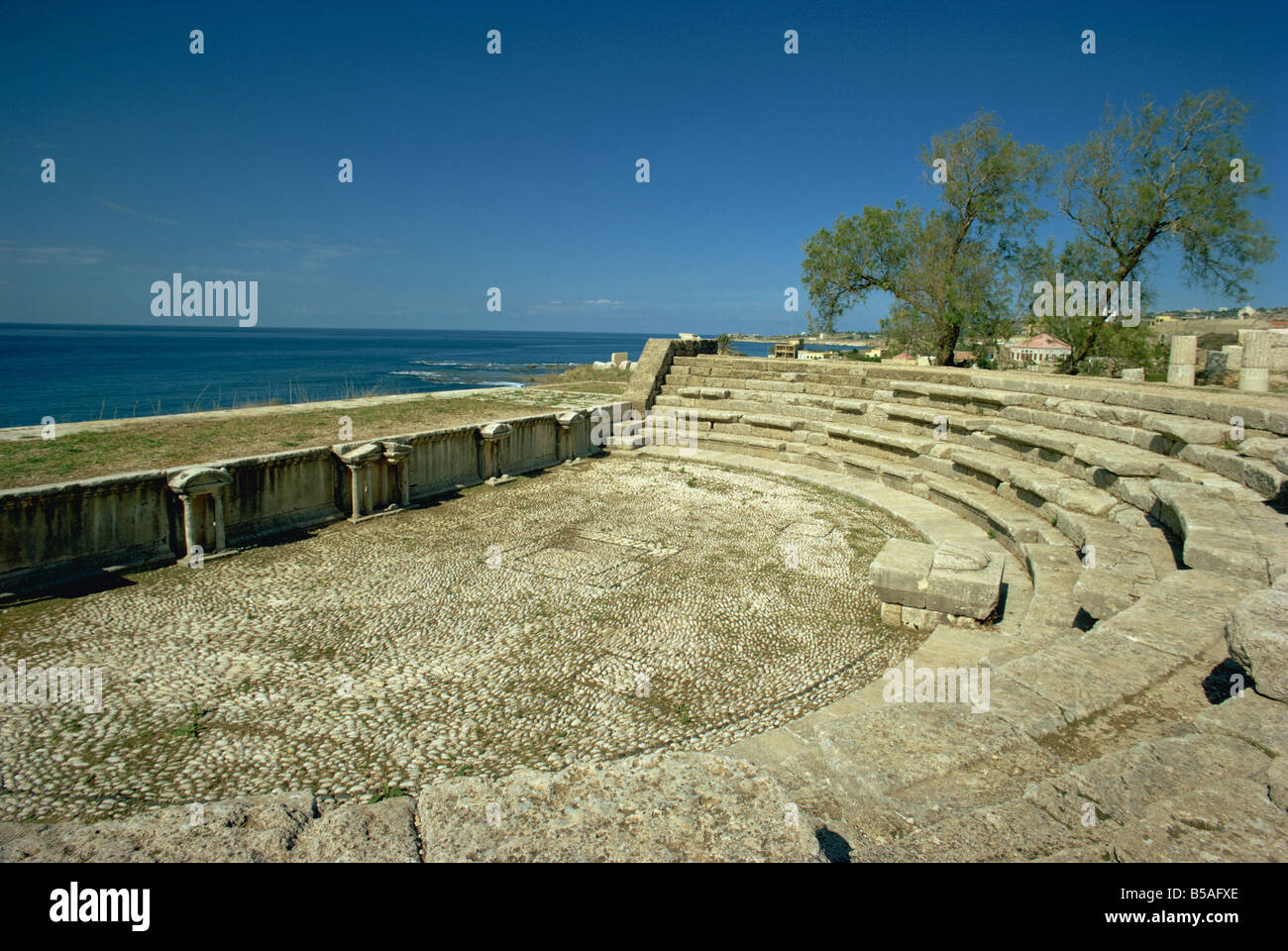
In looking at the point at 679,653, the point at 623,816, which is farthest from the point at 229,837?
the point at 679,653

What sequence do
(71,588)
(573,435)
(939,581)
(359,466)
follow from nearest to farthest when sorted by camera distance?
(939,581)
(71,588)
(359,466)
(573,435)

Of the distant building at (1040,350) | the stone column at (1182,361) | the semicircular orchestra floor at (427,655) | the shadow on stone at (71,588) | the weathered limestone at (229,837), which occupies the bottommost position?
the semicircular orchestra floor at (427,655)

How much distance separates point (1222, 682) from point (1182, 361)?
11216 millimetres

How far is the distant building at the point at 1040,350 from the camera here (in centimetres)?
2054

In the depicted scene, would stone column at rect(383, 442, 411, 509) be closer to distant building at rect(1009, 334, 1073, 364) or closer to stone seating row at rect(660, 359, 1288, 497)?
stone seating row at rect(660, 359, 1288, 497)

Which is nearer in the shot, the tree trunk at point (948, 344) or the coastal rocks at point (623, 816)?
the coastal rocks at point (623, 816)

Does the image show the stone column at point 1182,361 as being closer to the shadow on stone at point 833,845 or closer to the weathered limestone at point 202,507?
the shadow on stone at point 833,845

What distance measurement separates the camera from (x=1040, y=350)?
21.8 m

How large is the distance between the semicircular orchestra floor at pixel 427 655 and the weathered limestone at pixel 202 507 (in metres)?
0.24

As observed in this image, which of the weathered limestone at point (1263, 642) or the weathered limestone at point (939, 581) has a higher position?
the weathered limestone at point (1263, 642)

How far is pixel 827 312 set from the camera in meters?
22.9

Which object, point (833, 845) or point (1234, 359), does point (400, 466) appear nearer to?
point (833, 845)

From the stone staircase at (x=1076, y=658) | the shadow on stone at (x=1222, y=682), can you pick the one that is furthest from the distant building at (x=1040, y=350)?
the shadow on stone at (x=1222, y=682)

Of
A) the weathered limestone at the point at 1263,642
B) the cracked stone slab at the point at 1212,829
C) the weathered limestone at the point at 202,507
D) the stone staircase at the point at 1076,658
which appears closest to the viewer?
the cracked stone slab at the point at 1212,829
